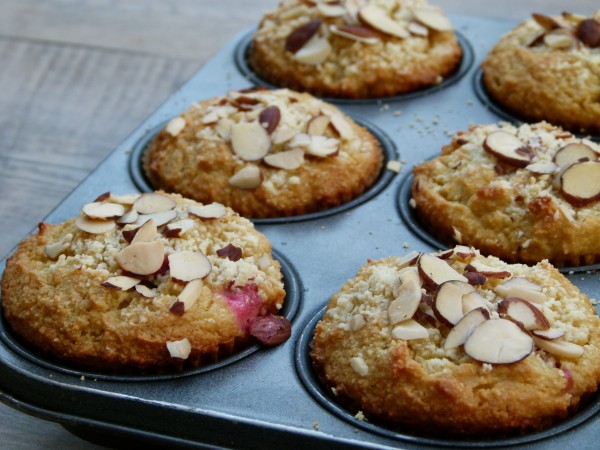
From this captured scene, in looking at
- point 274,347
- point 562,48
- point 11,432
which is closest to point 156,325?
point 274,347

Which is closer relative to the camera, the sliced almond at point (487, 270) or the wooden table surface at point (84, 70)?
the sliced almond at point (487, 270)

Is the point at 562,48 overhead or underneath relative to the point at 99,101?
overhead

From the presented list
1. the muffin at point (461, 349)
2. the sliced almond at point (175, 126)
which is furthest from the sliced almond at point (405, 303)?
the sliced almond at point (175, 126)

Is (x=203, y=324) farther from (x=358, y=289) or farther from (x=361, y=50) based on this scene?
(x=361, y=50)

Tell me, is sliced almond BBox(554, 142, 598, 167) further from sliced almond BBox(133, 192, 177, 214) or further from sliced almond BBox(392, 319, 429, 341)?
sliced almond BBox(133, 192, 177, 214)

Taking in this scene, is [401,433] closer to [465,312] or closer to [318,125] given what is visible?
[465,312]

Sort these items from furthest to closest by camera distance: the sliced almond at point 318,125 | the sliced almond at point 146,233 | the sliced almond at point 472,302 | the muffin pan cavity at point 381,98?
the muffin pan cavity at point 381,98, the sliced almond at point 318,125, the sliced almond at point 146,233, the sliced almond at point 472,302

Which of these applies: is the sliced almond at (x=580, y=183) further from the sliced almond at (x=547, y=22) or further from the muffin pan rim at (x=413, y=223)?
the sliced almond at (x=547, y=22)
